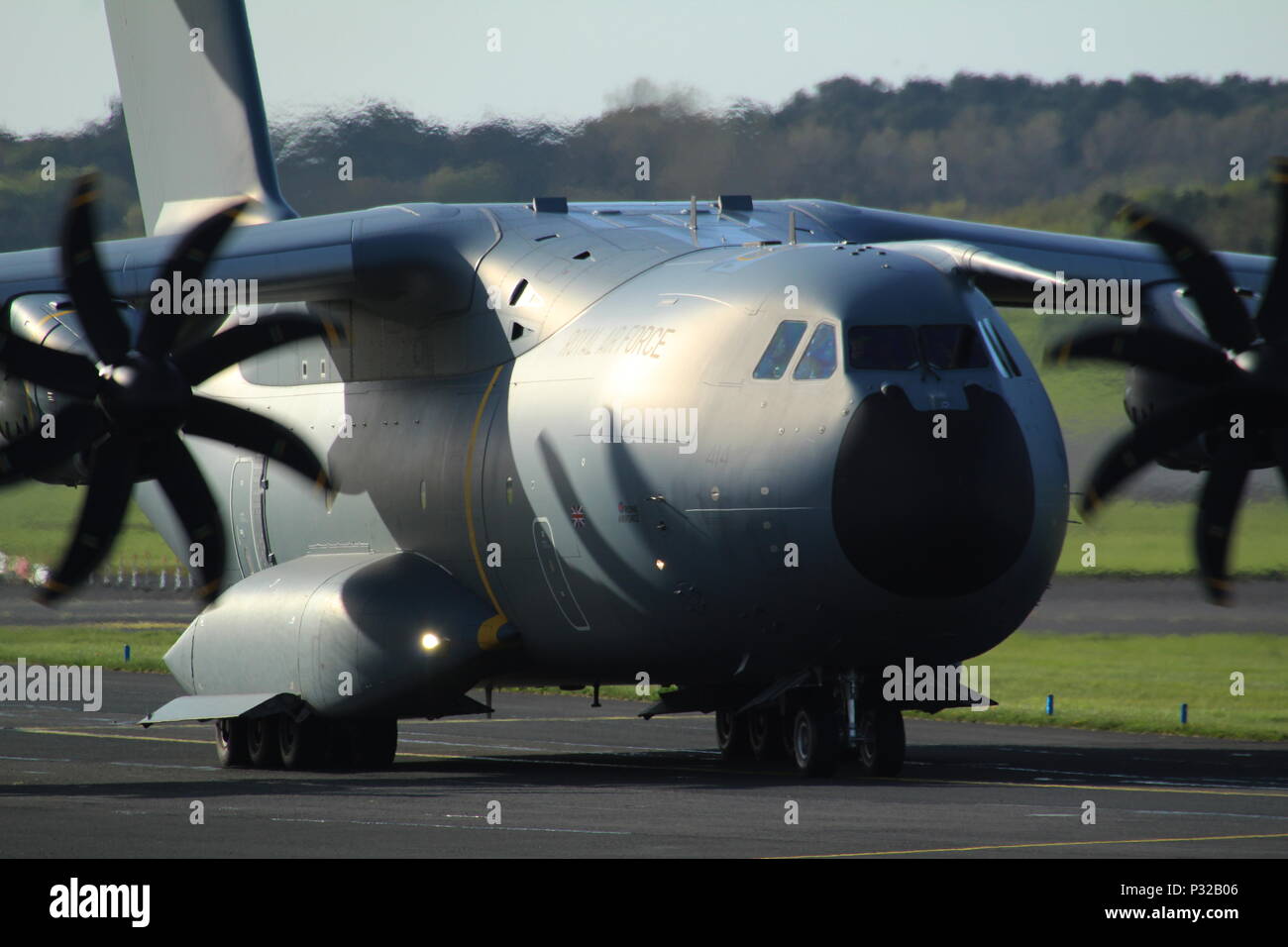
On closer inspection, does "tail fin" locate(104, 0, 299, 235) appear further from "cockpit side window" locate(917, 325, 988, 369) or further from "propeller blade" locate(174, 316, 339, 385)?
"cockpit side window" locate(917, 325, 988, 369)

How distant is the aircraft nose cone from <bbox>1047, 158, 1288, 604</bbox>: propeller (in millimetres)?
1607

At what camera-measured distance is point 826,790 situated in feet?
59.3

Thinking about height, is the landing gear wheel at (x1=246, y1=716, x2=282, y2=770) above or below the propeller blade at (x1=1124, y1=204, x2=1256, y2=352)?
below

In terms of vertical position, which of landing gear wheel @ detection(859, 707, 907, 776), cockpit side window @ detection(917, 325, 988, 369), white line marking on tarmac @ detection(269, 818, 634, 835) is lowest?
landing gear wheel @ detection(859, 707, 907, 776)

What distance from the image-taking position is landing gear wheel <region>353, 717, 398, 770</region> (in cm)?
2167

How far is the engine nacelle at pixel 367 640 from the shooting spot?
806 inches

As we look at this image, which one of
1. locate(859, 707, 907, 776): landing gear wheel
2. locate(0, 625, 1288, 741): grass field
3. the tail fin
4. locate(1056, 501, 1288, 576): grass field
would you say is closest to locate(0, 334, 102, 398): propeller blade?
locate(859, 707, 907, 776): landing gear wheel

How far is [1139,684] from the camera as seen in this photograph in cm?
A: 3061

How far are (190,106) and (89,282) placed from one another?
9.29 meters

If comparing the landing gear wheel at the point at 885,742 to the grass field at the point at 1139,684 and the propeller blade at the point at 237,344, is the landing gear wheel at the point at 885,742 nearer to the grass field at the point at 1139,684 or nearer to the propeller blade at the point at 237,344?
the propeller blade at the point at 237,344

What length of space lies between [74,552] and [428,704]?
12.1ft

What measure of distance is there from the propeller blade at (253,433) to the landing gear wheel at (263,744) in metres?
3.19

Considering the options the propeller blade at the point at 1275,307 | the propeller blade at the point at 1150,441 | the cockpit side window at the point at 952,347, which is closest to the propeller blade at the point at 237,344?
the cockpit side window at the point at 952,347
